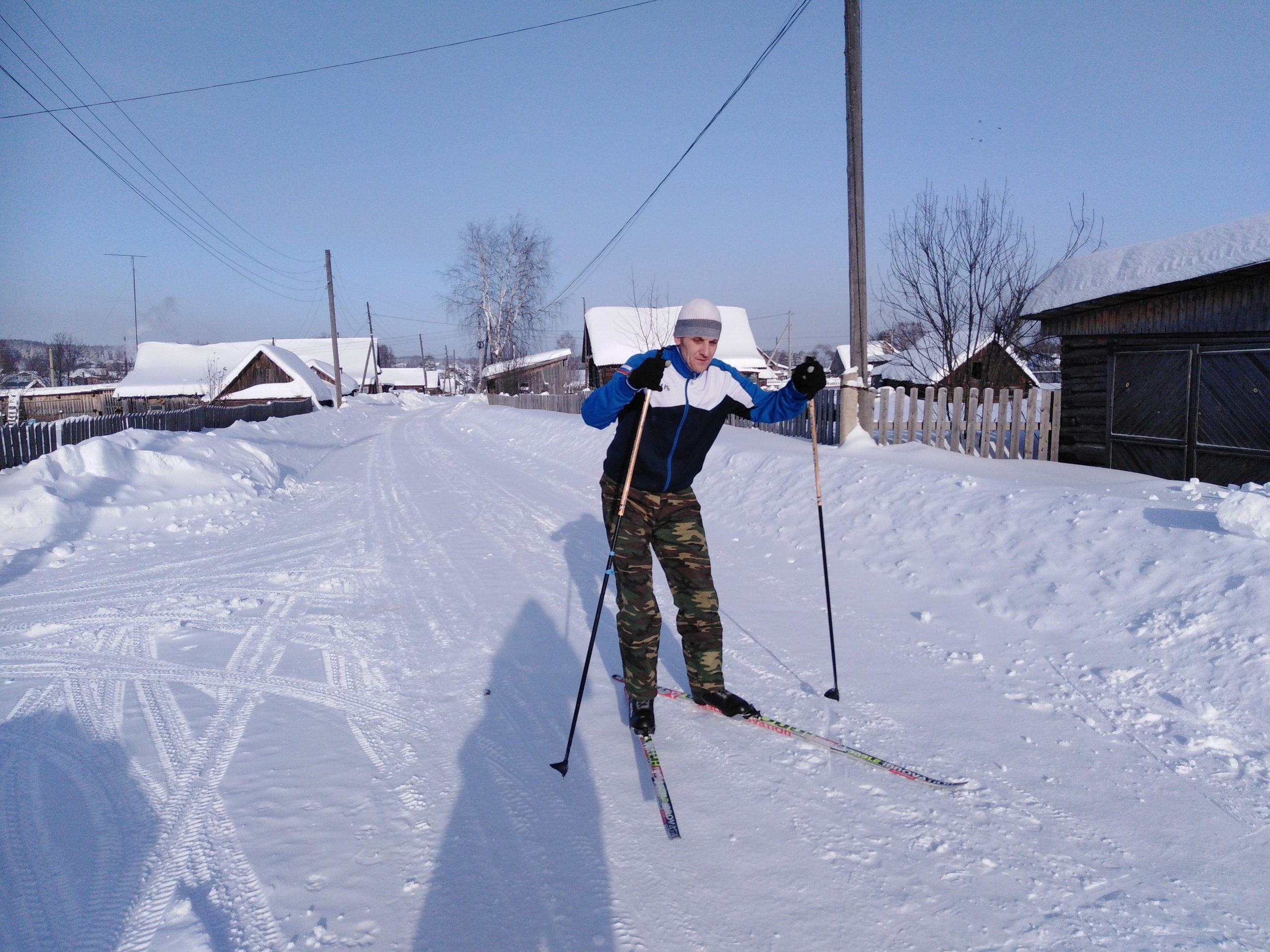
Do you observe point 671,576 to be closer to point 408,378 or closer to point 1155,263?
point 1155,263

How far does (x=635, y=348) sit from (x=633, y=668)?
28.6 meters

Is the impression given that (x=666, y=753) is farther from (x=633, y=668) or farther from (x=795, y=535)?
(x=795, y=535)

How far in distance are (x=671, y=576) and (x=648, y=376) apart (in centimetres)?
105

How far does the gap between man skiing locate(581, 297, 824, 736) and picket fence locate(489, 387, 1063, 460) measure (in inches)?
249

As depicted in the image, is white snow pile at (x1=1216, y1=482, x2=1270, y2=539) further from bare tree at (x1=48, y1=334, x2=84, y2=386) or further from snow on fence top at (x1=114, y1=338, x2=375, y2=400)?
bare tree at (x1=48, y1=334, x2=84, y2=386)

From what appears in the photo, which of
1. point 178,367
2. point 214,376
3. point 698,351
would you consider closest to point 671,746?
point 698,351

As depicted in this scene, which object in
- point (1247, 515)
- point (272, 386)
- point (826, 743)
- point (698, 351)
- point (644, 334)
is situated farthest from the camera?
point (272, 386)

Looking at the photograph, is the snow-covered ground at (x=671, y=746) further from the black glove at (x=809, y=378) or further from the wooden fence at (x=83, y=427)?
the wooden fence at (x=83, y=427)

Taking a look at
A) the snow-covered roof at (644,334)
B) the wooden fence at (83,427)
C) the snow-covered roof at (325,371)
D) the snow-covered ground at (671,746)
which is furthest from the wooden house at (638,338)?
the snow-covered roof at (325,371)

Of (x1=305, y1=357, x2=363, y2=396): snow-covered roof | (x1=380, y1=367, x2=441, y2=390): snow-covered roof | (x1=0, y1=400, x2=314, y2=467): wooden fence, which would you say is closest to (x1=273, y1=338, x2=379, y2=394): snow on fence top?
(x1=305, y1=357, x2=363, y2=396): snow-covered roof

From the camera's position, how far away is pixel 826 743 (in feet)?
10.3

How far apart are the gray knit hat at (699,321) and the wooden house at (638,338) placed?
23302 millimetres

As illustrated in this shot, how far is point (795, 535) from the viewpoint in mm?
6875

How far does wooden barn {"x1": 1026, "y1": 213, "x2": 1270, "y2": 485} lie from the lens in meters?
8.09
